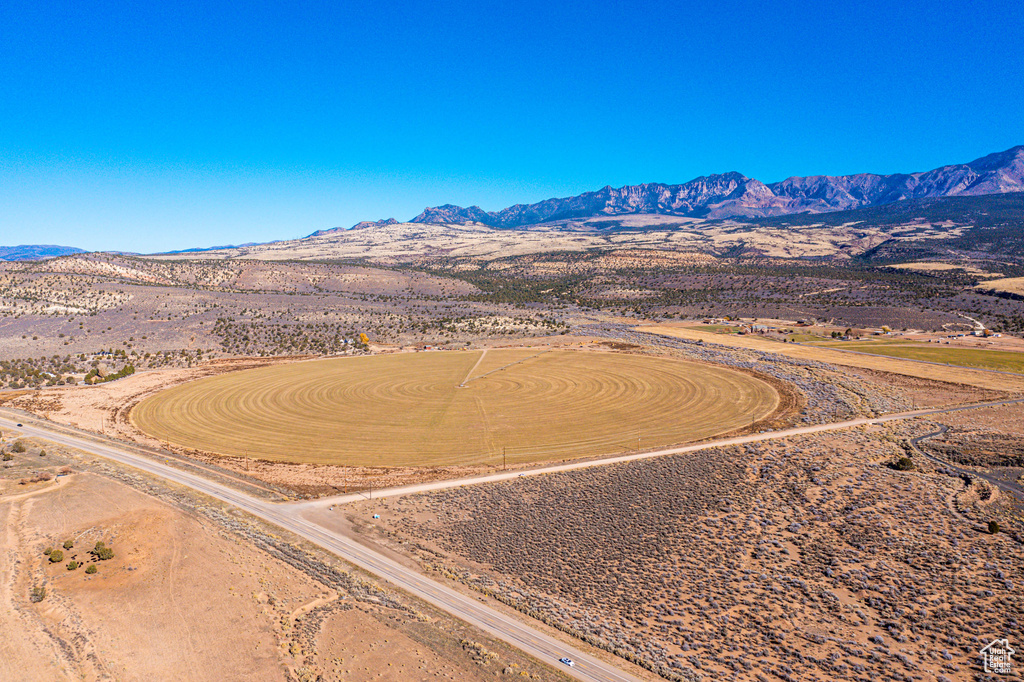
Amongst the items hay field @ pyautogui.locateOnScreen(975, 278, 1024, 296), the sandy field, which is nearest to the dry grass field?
the sandy field

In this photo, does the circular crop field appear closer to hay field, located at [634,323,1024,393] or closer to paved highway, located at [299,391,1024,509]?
paved highway, located at [299,391,1024,509]

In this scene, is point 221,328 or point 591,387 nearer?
point 591,387

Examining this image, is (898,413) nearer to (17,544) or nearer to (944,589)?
(944,589)

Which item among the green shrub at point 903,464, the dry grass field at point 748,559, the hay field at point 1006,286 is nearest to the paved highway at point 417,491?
the dry grass field at point 748,559

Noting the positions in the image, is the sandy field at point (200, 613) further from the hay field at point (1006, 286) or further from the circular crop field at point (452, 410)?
the hay field at point (1006, 286)

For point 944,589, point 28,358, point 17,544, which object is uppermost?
point 28,358

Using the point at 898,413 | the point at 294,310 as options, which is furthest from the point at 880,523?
the point at 294,310

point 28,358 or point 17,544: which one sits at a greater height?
point 28,358
